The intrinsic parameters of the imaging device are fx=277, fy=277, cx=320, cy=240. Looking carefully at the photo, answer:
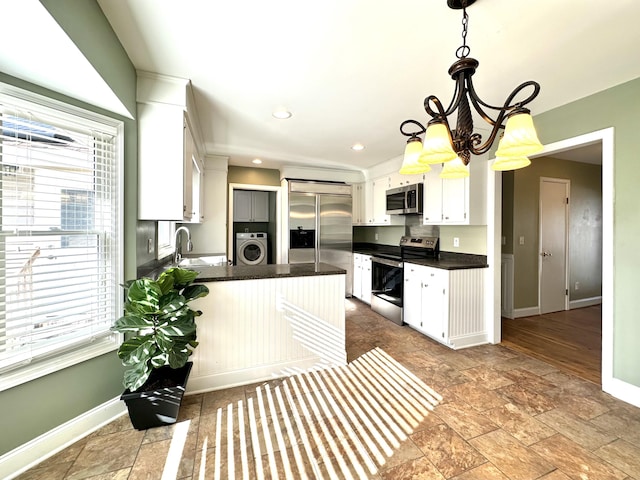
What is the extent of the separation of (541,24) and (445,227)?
259 cm

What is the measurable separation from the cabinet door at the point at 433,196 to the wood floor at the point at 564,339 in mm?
1658

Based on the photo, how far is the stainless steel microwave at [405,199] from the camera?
3.81 meters

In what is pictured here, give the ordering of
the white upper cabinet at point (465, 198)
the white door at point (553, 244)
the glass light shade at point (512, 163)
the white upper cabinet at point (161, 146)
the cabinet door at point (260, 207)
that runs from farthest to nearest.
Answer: the cabinet door at point (260, 207) < the white door at point (553, 244) < the white upper cabinet at point (465, 198) < the white upper cabinet at point (161, 146) < the glass light shade at point (512, 163)

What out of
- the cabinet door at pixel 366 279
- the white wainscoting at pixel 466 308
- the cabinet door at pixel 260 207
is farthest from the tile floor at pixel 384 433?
the cabinet door at pixel 260 207

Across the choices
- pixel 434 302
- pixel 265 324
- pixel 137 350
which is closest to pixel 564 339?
pixel 434 302

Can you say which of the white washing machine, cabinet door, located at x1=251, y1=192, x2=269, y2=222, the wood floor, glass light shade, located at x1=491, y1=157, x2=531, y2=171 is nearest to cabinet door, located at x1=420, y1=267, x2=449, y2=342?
the wood floor

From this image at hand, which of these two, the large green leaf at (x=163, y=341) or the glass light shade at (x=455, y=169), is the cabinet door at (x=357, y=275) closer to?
the glass light shade at (x=455, y=169)

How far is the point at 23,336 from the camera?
146cm

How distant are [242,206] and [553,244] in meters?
5.25

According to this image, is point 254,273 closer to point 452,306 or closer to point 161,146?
point 161,146

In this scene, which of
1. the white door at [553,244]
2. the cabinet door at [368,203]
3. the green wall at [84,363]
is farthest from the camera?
the cabinet door at [368,203]

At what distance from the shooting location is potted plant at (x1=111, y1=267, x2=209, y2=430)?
164cm

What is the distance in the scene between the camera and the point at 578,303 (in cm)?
453

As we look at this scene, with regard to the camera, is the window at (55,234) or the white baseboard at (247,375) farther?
the white baseboard at (247,375)
